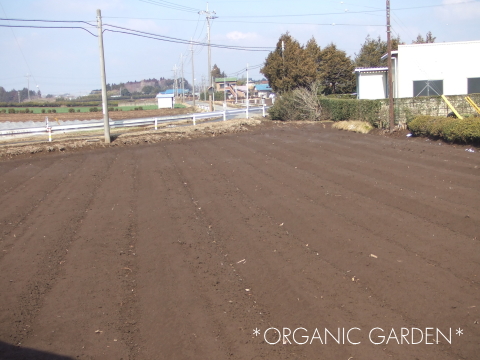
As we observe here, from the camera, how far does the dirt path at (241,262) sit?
602cm

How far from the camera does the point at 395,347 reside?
221 inches

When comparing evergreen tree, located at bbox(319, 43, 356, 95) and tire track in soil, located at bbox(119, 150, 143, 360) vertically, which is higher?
evergreen tree, located at bbox(319, 43, 356, 95)

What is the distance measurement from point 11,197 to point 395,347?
42.0 ft

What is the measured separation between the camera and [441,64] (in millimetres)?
32406

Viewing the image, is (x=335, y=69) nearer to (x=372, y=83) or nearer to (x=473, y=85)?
(x=372, y=83)

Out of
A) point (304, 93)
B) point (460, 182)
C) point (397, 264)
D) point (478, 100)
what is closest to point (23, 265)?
point (397, 264)

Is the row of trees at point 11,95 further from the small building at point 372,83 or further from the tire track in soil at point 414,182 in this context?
the tire track in soil at point 414,182

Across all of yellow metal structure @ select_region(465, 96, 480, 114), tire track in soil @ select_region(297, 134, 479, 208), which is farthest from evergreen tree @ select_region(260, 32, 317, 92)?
tire track in soil @ select_region(297, 134, 479, 208)

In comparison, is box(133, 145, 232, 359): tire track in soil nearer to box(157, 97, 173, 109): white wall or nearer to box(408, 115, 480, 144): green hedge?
box(408, 115, 480, 144): green hedge

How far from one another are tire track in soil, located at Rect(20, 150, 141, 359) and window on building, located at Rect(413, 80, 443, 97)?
26309 mm

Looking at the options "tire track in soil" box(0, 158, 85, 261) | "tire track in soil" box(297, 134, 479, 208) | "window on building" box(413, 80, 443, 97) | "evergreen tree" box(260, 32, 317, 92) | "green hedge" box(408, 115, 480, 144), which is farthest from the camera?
"evergreen tree" box(260, 32, 317, 92)

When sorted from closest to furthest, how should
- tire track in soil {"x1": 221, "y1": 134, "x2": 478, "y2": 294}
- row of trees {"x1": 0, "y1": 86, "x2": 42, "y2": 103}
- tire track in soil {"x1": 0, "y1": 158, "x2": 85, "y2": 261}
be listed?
tire track in soil {"x1": 221, "y1": 134, "x2": 478, "y2": 294}, tire track in soil {"x1": 0, "y1": 158, "x2": 85, "y2": 261}, row of trees {"x1": 0, "y1": 86, "x2": 42, "y2": 103}

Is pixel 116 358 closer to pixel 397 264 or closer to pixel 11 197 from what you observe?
pixel 397 264

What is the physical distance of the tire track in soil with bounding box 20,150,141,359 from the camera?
6.00 metres
